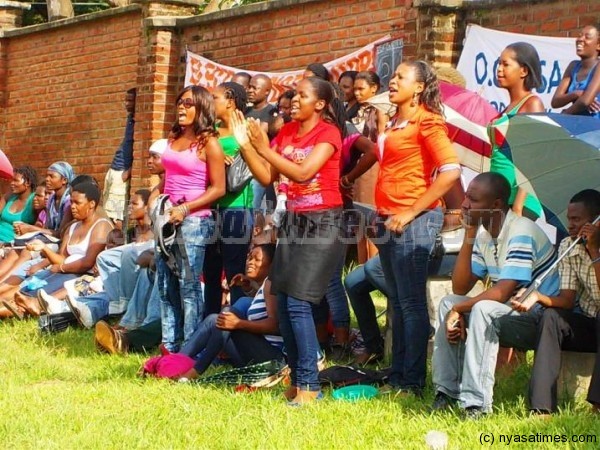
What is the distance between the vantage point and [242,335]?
27.1 feet

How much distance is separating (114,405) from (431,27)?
19.2 ft

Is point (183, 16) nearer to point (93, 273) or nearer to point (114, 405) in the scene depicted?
point (93, 273)

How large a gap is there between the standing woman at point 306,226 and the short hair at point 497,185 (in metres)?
0.95

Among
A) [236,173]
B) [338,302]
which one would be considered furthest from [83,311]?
[338,302]

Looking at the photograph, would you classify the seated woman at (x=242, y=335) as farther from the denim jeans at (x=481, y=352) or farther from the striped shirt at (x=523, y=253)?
the striped shirt at (x=523, y=253)

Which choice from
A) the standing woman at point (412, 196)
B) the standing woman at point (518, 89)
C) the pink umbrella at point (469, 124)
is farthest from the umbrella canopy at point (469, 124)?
the standing woman at point (412, 196)

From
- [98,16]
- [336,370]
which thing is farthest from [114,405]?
[98,16]

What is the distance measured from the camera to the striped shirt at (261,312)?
827 cm

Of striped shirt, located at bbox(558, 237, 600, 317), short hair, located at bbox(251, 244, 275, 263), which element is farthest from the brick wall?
striped shirt, located at bbox(558, 237, 600, 317)

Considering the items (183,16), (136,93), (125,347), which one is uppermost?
(183,16)

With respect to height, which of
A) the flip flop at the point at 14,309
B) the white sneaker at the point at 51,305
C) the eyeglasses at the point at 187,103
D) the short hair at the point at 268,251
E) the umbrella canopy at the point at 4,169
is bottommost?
the flip flop at the point at 14,309

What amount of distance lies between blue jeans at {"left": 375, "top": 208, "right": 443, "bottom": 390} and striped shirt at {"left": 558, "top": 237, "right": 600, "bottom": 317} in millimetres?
879

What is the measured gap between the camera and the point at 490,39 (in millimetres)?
11242

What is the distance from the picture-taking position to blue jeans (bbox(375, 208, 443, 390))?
23.6ft
